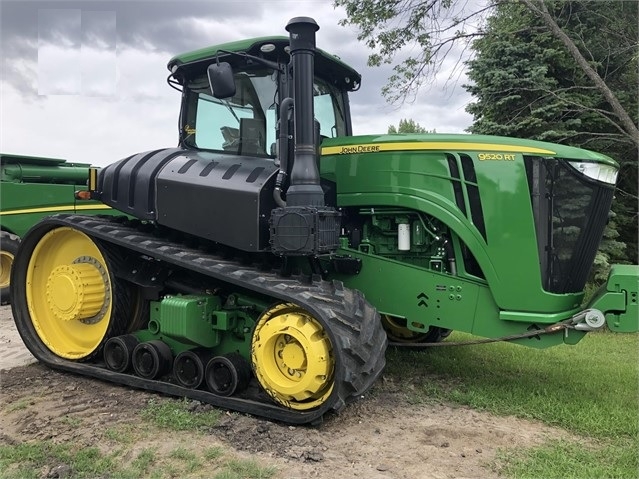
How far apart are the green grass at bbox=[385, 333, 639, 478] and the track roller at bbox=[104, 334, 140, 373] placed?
8.00 feet

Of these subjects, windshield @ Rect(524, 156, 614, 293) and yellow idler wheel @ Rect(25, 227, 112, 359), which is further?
yellow idler wheel @ Rect(25, 227, 112, 359)

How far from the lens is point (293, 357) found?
163 inches

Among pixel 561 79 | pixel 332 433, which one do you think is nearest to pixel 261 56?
pixel 332 433

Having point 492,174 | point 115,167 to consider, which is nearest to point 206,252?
point 115,167

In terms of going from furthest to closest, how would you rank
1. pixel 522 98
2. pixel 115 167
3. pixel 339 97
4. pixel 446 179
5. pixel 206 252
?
pixel 522 98 < pixel 339 97 < pixel 115 167 < pixel 206 252 < pixel 446 179

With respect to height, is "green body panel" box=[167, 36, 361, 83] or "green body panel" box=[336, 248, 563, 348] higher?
"green body panel" box=[167, 36, 361, 83]

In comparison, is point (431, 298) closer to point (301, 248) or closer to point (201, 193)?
point (301, 248)

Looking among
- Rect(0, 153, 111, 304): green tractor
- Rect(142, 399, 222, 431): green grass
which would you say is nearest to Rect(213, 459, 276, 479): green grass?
Rect(142, 399, 222, 431): green grass

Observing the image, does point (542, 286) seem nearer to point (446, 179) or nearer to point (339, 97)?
point (446, 179)

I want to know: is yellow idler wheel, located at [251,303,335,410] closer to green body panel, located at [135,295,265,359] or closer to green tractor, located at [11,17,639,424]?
green tractor, located at [11,17,639,424]

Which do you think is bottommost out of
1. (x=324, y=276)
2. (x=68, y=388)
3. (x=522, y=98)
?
(x=68, y=388)

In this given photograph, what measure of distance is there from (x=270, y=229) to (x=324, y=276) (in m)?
0.95

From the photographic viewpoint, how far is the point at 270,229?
4.32 metres

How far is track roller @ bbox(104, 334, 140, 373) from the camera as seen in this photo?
16.4 feet
